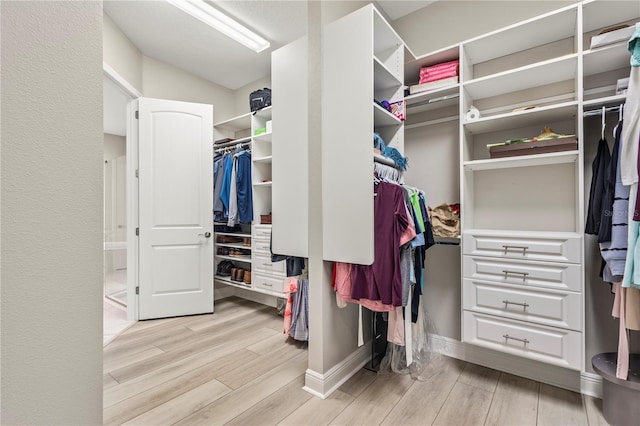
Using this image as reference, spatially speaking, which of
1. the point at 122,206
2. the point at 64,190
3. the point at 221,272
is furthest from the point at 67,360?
the point at 122,206

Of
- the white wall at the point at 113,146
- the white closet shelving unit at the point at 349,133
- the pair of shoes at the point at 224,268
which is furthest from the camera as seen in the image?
the white wall at the point at 113,146

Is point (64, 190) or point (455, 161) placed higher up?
point (455, 161)

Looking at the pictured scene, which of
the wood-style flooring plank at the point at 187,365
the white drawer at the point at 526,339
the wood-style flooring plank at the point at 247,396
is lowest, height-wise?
the wood-style flooring plank at the point at 187,365

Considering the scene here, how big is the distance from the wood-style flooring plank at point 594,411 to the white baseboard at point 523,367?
49 mm

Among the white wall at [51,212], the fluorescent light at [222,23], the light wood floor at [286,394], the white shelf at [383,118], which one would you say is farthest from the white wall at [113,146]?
the white wall at [51,212]

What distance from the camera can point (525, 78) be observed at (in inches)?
74.0

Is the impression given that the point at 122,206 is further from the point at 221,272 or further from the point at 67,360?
the point at 67,360

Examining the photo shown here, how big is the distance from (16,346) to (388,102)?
7.19 feet

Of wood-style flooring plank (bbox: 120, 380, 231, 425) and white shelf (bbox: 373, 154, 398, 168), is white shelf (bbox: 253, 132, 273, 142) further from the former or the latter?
wood-style flooring plank (bbox: 120, 380, 231, 425)

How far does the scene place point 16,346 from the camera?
2.07 ft

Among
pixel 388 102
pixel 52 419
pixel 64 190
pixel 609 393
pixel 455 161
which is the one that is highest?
pixel 388 102

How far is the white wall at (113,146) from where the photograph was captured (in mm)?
5967

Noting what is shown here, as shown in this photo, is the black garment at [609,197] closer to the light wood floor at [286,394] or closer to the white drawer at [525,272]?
the white drawer at [525,272]

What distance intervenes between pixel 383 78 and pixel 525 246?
55.5 inches
